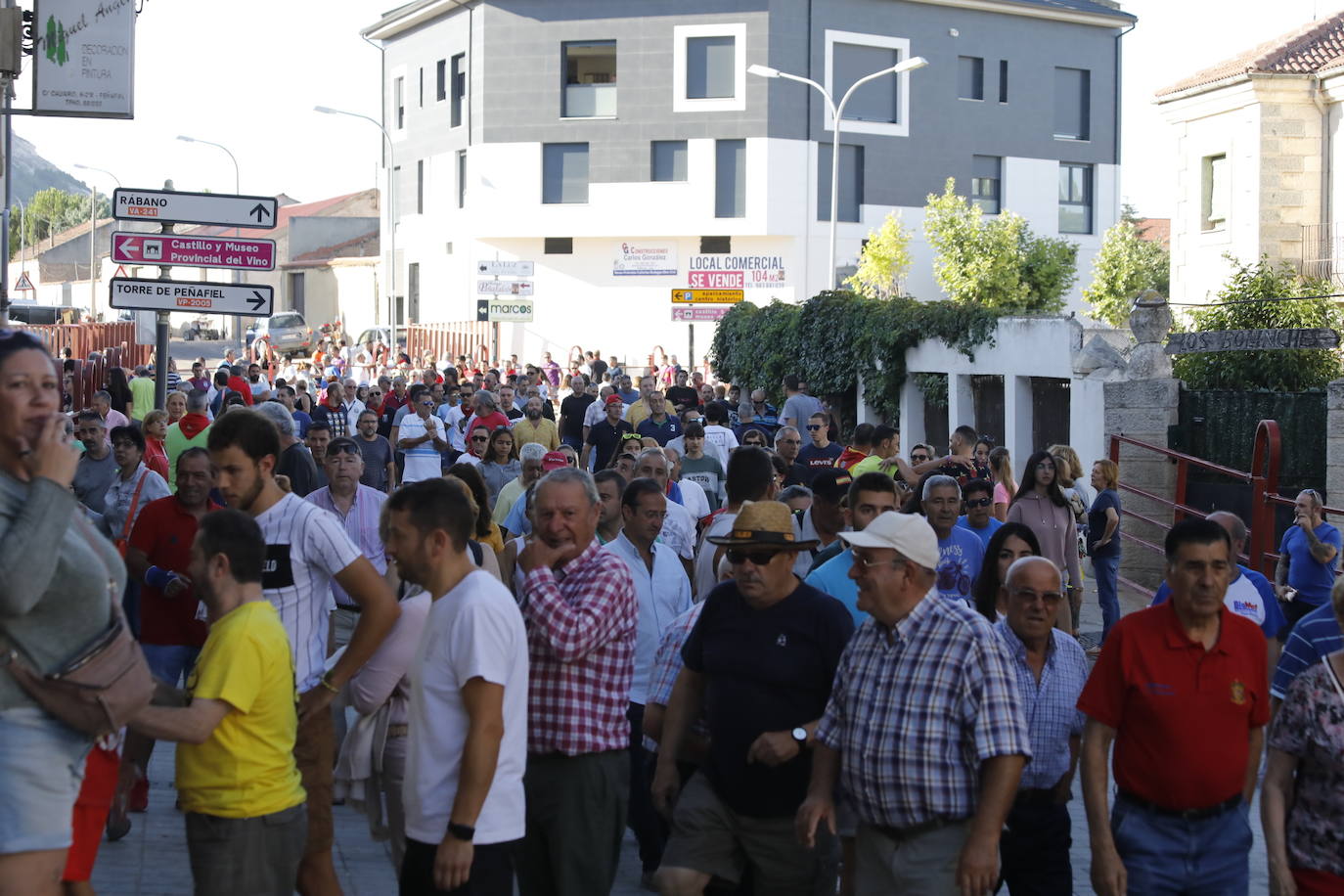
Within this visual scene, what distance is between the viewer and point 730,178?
4653cm

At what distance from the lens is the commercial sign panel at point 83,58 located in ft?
49.0

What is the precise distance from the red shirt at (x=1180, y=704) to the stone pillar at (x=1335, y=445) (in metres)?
10.1

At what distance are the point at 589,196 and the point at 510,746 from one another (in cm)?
4402

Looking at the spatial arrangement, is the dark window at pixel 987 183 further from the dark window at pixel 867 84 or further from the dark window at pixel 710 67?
the dark window at pixel 710 67

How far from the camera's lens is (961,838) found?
4.50 metres

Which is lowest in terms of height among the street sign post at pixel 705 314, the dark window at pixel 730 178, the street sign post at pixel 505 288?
the street sign post at pixel 705 314

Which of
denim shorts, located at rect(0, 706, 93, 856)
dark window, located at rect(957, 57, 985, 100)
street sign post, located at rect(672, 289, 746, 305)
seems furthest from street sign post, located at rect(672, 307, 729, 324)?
denim shorts, located at rect(0, 706, 93, 856)

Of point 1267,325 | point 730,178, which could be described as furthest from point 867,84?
point 1267,325

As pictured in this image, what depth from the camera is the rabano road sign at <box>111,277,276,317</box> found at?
1142 cm

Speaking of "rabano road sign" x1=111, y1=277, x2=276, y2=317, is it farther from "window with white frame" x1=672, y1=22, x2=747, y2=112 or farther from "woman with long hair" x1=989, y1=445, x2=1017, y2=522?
"window with white frame" x1=672, y1=22, x2=747, y2=112

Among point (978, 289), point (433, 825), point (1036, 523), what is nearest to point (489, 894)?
point (433, 825)

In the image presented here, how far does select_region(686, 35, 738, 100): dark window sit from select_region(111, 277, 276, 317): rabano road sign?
35.9 meters

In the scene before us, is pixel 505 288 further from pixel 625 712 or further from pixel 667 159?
pixel 625 712


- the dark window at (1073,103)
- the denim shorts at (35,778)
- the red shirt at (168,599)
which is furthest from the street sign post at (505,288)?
the denim shorts at (35,778)
